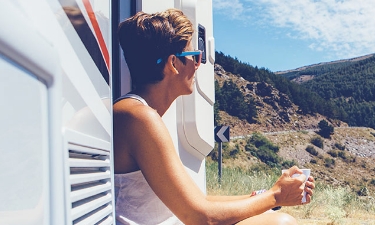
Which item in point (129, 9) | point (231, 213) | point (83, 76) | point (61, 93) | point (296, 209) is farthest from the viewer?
point (296, 209)

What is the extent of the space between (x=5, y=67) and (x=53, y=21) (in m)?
0.29

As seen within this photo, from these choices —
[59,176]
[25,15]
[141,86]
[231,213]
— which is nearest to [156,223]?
[231,213]

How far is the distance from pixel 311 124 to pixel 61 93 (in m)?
57.2

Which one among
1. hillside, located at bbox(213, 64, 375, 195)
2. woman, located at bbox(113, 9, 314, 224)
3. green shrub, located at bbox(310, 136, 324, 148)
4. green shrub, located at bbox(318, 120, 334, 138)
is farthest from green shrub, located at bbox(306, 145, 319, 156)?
woman, located at bbox(113, 9, 314, 224)

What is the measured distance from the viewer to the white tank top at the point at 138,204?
74.5 inches

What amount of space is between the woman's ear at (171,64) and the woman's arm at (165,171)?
27 centimetres

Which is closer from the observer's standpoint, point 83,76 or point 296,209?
point 83,76

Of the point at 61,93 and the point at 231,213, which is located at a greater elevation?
the point at 61,93

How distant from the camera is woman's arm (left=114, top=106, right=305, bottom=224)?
1719mm

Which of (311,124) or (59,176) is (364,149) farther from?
(59,176)

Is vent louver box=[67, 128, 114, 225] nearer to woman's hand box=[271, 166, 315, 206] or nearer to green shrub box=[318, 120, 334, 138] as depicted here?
woman's hand box=[271, 166, 315, 206]

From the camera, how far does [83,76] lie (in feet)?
4.01

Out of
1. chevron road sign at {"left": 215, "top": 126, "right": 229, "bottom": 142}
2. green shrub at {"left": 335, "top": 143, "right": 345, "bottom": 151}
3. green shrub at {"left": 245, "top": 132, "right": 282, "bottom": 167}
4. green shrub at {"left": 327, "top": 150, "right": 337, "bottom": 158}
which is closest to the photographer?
chevron road sign at {"left": 215, "top": 126, "right": 229, "bottom": 142}

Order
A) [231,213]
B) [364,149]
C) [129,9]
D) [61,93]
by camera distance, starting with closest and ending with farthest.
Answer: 1. [61,93]
2. [231,213]
3. [129,9]
4. [364,149]
